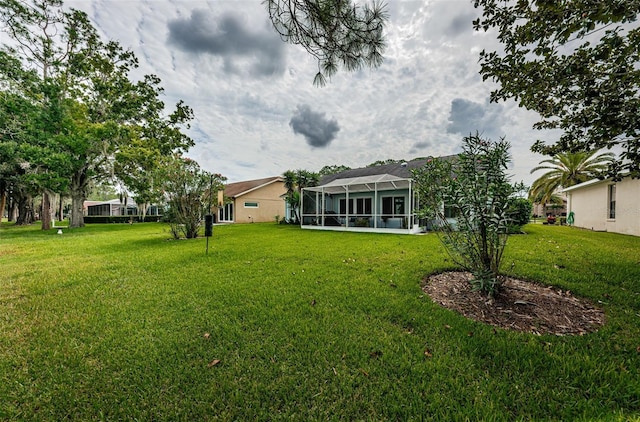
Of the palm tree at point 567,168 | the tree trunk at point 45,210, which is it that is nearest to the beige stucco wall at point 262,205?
the tree trunk at point 45,210

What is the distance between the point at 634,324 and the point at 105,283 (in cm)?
810

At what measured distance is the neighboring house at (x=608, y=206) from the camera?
11.0m

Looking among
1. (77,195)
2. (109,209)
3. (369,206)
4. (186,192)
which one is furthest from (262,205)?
(109,209)

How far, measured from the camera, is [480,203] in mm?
3305

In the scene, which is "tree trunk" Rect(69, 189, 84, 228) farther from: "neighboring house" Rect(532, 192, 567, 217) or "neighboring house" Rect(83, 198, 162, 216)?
"neighboring house" Rect(532, 192, 567, 217)

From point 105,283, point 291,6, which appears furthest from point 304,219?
point 291,6

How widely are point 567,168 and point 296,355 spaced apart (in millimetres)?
27687

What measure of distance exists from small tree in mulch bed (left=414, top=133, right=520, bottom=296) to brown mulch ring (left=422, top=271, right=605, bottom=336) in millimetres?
248

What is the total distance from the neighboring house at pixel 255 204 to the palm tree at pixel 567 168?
22.7m

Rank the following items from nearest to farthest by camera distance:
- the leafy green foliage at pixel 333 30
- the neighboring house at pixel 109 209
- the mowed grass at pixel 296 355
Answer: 1. the mowed grass at pixel 296 355
2. the leafy green foliage at pixel 333 30
3. the neighboring house at pixel 109 209

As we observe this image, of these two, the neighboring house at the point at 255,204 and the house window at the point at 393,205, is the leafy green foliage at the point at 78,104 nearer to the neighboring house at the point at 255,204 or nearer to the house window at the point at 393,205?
the neighboring house at the point at 255,204

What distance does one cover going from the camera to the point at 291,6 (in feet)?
12.0

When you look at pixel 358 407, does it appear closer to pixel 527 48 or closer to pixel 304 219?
pixel 527 48

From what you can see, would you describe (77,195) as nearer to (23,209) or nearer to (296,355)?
(23,209)
